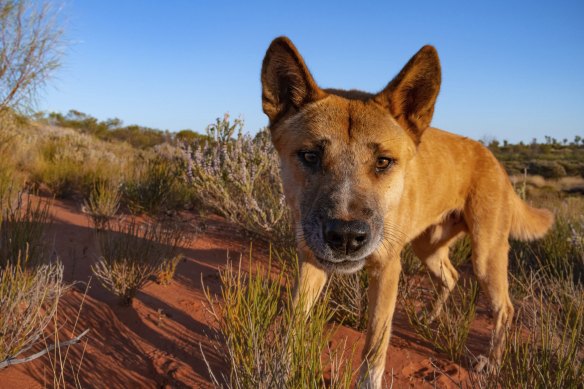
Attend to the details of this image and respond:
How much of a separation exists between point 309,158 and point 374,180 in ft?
1.39

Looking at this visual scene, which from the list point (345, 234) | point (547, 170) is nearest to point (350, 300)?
point (345, 234)

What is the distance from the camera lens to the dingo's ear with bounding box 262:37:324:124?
2723 millimetres

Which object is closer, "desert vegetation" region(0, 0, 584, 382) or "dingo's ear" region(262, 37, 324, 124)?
"desert vegetation" region(0, 0, 584, 382)

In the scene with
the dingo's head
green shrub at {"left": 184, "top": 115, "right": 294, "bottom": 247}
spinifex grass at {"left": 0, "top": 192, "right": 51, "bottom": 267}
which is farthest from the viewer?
green shrub at {"left": 184, "top": 115, "right": 294, "bottom": 247}

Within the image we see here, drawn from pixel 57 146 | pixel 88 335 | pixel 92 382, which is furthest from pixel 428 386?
pixel 57 146

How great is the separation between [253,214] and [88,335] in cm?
259

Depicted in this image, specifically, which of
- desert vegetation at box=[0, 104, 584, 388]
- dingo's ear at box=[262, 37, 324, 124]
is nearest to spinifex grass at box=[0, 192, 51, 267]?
desert vegetation at box=[0, 104, 584, 388]

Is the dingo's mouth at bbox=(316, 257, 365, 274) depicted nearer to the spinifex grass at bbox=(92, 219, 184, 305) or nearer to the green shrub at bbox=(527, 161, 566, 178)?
the spinifex grass at bbox=(92, 219, 184, 305)

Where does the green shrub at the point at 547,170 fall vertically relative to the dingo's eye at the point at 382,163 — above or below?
above

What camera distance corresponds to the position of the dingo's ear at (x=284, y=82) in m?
2.72

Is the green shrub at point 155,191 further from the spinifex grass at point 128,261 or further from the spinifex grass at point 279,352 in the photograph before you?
the spinifex grass at point 279,352

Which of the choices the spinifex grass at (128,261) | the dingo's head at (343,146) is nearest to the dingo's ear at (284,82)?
the dingo's head at (343,146)

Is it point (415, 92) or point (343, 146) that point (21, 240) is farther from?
point (415, 92)

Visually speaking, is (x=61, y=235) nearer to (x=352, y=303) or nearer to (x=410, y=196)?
(x=352, y=303)
